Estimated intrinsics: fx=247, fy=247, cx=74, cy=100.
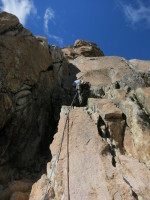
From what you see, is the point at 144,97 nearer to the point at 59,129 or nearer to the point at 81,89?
the point at 59,129

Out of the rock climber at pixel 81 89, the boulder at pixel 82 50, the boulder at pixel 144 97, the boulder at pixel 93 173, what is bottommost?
the boulder at pixel 93 173

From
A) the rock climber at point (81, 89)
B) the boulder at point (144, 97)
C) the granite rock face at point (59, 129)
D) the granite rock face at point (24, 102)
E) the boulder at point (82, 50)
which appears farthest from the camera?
the boulder at point (82, 50)

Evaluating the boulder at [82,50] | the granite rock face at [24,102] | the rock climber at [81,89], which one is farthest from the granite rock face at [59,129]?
the boulder at [82,50]

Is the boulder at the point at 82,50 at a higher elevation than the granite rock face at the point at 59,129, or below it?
higher

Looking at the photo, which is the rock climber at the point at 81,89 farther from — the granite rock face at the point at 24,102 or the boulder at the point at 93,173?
the boulder at the point at 93,173

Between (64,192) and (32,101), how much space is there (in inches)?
280

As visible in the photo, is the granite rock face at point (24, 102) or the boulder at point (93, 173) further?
the granite rock face at point (24, 102)

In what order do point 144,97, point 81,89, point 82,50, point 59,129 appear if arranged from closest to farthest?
point 59,129, point 144,97, point 81,89, point 82,50

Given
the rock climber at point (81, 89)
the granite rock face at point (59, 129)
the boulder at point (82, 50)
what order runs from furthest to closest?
1. the boulder at point (82, 50)
2. the rock climber at point (81, 89)
3. the granite rock face at point (59, 129)

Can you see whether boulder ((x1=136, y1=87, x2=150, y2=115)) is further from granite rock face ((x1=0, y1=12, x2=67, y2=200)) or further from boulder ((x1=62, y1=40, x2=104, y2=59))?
boulder ((x1=62, y1=40, x2=104, y2=59))

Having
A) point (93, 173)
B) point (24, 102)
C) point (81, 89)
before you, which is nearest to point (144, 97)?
point (81, 89)

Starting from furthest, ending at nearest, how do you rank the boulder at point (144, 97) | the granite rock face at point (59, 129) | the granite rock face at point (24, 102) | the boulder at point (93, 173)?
the granite rock face at point (24, 102), the boulder at point (144, 97), the granite rock face at point (59, 129), the boulder at point (93, 173)

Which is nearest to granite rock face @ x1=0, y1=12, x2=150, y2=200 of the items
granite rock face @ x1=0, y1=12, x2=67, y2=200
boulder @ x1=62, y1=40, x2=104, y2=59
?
granite rock face @ x1=0, y1=12, x2=67, y2=200

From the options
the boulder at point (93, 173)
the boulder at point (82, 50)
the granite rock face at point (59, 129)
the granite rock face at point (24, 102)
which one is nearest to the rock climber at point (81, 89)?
the granite rock face at point (59, 129)
